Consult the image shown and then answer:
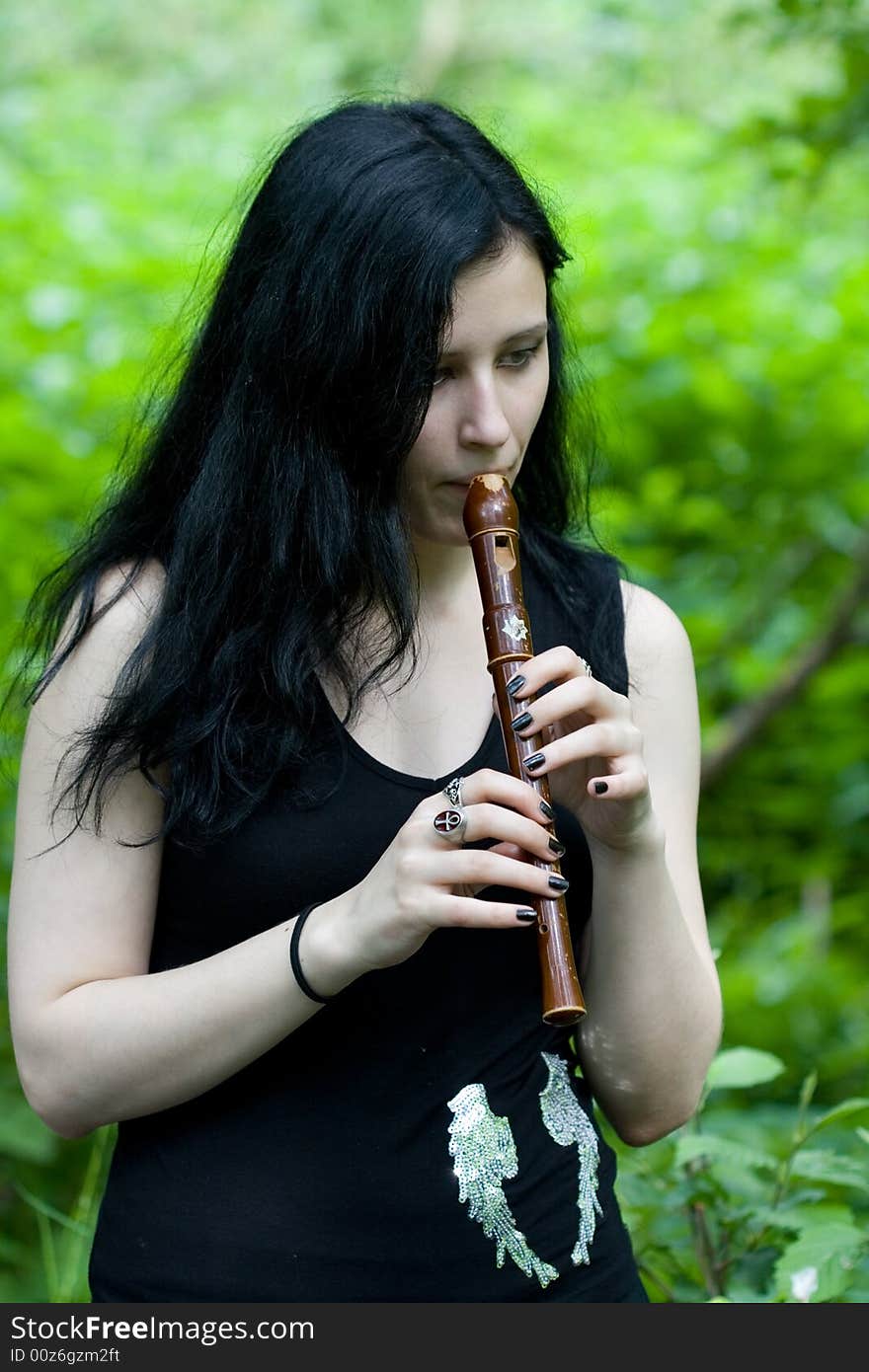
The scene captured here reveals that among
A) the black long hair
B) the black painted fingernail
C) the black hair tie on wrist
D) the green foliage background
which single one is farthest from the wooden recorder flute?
the green foliage background

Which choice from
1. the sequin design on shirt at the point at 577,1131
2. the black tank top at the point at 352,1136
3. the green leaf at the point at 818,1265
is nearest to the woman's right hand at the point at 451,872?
the black tank top at the point at 352,1136

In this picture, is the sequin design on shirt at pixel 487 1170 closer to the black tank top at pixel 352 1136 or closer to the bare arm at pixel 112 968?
the black tank top at pixel 352 1136

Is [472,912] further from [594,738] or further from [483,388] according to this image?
[483,388]

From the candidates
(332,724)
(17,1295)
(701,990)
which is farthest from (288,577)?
(17,1295)

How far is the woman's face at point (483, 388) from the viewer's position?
5.41 feet

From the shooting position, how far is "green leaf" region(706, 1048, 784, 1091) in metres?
2.18

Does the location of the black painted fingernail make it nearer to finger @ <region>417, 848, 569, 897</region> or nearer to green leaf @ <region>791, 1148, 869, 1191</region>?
finger @ <region>417, 848, 569, 897</region>

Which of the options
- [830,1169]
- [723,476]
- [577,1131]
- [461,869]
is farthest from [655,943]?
[723,476]

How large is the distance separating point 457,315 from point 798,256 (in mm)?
4385

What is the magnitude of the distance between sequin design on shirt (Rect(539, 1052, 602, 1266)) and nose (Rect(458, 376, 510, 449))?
28.3 inches

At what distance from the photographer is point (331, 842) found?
1.66 metres

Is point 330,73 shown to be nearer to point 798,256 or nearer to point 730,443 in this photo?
point 798,256

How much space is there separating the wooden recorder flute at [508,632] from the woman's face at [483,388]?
0.04 meters
